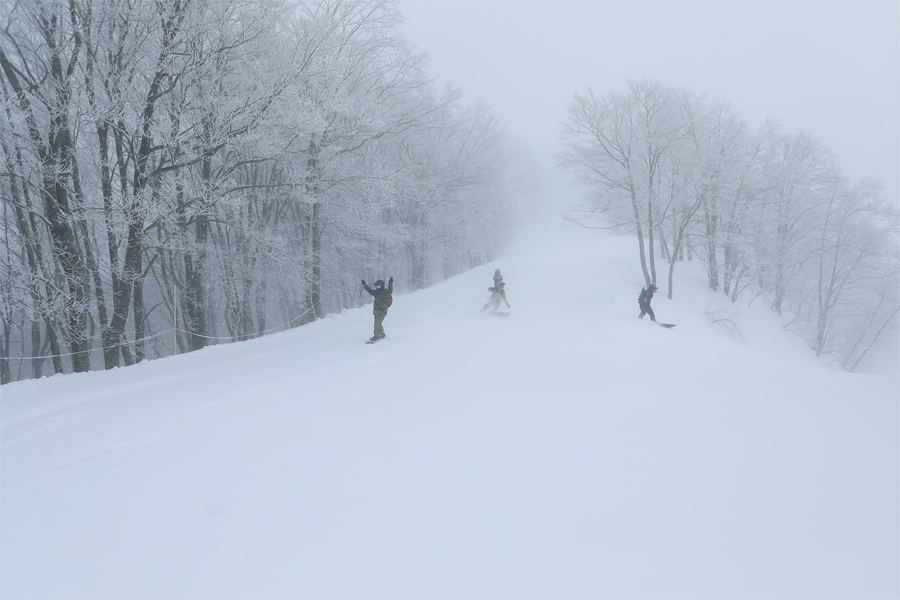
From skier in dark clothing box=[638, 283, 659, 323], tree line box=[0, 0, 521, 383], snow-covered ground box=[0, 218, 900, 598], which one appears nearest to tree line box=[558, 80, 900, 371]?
skier in dark clothing box=[638, 283, 659, 323]

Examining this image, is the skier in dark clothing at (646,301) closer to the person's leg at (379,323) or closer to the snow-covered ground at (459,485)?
the snow-covered ground at (459,485)

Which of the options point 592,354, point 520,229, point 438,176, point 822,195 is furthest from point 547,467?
point 520,229

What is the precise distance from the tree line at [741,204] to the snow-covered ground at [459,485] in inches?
608

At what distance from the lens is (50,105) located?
10.6 m

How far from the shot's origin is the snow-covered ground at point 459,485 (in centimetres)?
315

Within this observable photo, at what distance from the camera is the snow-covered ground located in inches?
124

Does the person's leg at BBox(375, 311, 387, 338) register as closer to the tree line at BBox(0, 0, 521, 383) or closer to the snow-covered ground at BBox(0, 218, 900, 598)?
the snow-covered ground at BBox(0, 218, 900, 598)

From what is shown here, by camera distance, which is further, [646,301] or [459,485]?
[646,301]

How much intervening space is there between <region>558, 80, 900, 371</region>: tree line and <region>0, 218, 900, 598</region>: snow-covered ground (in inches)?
608

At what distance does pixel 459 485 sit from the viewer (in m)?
4.21

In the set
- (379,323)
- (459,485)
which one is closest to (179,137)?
(379,323)

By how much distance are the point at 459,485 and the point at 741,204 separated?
24726mm

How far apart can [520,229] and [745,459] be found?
57.2m

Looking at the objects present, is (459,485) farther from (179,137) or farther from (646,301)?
(646,301)
